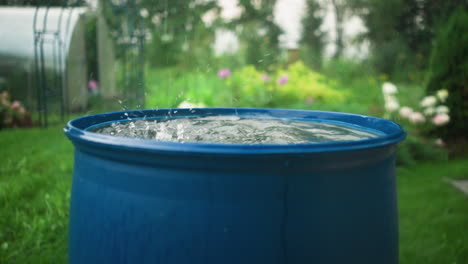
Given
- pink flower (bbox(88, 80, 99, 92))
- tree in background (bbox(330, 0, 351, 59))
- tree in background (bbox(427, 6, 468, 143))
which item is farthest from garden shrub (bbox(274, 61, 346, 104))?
tree in background (bbox(330, 0, 351, 59))

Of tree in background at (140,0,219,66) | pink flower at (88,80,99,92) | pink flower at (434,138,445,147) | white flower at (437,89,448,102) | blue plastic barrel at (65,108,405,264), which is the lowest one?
pink flower at (434,138,445,147)

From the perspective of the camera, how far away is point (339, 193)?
1.04 m

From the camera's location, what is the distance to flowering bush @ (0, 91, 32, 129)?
5.98 m

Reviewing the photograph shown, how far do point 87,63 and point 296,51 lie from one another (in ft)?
22.8

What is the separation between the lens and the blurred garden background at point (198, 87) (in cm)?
294

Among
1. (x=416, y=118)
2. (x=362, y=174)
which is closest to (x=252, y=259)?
(x=362, y=174)

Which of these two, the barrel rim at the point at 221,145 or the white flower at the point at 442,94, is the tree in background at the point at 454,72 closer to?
the white flower at the point at 442,94

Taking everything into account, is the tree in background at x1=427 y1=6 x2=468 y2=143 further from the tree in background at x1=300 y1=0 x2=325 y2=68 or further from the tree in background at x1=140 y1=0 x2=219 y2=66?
the tree in background at x1=300 y1=0 x2=325 y2=68

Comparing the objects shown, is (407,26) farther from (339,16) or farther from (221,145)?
(221,145)

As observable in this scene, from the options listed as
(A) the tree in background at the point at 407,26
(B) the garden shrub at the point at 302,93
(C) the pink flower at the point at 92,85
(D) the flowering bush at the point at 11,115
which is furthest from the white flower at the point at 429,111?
(A) the tree in background at the point at 407,26

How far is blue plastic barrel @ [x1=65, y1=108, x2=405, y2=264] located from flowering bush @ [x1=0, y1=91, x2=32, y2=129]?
567 centimetres

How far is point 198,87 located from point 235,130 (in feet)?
16.1

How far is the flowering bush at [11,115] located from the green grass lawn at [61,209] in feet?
4.96

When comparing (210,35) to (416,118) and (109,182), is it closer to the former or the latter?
(416,118)
